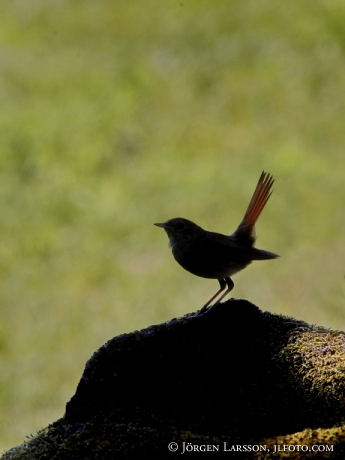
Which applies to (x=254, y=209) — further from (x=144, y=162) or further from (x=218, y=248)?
(x=144, y=162)

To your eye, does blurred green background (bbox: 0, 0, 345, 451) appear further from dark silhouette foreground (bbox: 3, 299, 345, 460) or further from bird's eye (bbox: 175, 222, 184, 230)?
dark silhouette foreground (bbox: 3, 299, 345, 460)

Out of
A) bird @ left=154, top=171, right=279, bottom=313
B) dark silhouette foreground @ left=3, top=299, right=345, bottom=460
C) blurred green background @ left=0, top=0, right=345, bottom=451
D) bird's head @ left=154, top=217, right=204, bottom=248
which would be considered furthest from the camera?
blurred green background @ left=0, top=0, right=345, bottom=451

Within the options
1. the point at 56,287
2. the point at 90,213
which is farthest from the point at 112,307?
the point at 90,213

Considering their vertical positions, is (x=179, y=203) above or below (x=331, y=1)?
below

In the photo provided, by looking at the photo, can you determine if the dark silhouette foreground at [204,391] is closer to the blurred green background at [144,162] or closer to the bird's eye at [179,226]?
the bird's eye at [179,226]

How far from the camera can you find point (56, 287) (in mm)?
7980

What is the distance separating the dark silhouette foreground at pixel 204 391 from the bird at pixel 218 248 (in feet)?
2.07

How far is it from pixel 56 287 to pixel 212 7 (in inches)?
268

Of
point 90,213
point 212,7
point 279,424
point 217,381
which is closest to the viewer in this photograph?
point 279,424

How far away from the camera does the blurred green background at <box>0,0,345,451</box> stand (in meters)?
7.36

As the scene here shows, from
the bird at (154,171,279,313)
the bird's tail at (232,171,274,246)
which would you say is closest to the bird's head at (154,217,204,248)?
the bird at (154,171,279,313)

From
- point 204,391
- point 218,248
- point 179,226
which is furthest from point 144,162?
point 204,391

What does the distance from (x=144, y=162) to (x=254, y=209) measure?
19.0 ft

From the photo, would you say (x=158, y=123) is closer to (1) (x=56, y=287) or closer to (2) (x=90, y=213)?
(2) (x=90, y=213)
